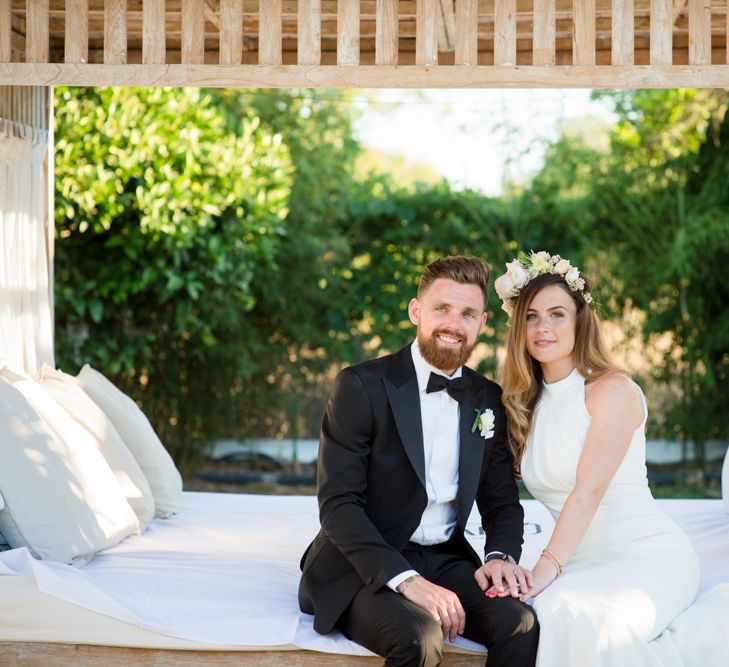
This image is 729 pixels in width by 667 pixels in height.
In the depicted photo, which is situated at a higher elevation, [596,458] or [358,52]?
[358,52]

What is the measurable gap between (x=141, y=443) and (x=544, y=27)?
2186 mm

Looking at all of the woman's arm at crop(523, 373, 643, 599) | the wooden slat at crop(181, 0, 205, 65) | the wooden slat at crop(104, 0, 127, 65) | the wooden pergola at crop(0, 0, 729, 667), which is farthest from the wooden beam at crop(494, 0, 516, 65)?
the wooden slat at crop(104, 0, 127, 65)

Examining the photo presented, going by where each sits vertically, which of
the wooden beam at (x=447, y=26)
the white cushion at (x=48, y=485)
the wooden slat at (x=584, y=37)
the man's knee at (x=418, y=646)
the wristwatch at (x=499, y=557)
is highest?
the wooden beam at (x=447, y=26)

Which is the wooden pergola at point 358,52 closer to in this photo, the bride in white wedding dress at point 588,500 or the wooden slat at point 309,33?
the wooden slat at point 309,33

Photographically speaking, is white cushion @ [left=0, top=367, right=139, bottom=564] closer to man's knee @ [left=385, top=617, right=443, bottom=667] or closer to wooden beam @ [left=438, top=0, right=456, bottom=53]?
man's knee @ [left=385, top=617, right=443, bottom=667]

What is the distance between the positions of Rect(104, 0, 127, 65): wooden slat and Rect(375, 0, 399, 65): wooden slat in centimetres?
82

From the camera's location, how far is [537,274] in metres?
3.24

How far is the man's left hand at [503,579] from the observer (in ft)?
9.03

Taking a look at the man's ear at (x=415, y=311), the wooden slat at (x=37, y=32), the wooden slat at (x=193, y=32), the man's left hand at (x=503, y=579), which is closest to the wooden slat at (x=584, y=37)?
the man's ear at (x=415, y=311)

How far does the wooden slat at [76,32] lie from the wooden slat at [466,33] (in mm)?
1206

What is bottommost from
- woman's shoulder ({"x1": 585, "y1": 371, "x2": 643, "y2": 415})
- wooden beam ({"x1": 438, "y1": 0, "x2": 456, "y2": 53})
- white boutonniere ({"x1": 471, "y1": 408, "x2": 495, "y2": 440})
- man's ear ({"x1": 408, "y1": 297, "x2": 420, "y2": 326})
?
white boutonniere ({"x1": 471, "y1": 408, "x2": 495, "y2": 440})

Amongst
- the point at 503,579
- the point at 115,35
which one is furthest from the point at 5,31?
the point at 503,579

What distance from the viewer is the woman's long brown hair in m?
3.19

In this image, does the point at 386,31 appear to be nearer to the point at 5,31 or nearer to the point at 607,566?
the point at 5,31
